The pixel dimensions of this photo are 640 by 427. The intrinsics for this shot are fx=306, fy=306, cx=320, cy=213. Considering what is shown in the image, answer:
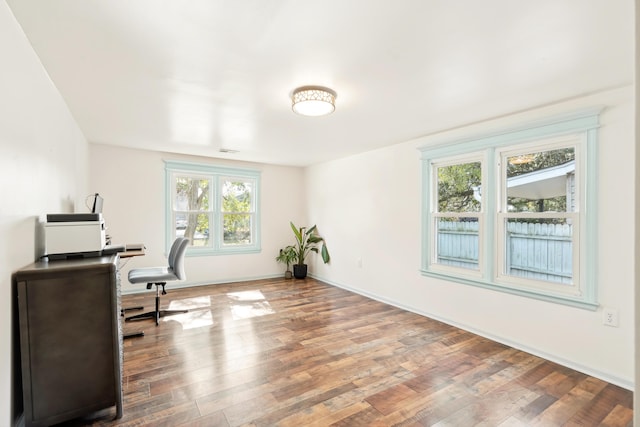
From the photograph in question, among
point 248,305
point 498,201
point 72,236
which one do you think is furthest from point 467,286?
point 72,236

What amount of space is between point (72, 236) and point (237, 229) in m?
3.75

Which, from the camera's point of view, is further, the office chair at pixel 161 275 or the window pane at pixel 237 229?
the window pane at pixel 237 229

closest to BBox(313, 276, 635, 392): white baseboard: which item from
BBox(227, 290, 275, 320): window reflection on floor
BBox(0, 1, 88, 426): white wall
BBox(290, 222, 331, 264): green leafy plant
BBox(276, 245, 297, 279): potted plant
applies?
BBox(227, 290, 275, 320): window reflection on floor

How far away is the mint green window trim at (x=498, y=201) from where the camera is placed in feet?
8.17

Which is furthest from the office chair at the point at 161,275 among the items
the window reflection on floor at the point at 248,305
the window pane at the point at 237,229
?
the window pane at the point at 237,229

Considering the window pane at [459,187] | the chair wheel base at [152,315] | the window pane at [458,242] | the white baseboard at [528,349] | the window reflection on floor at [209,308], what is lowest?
the white baseboard at [528,349]

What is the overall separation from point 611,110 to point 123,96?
4011 mm

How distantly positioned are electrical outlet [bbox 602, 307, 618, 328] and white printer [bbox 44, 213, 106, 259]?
390 centimetres

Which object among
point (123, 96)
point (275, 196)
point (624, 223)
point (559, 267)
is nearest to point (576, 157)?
point (624, 223)

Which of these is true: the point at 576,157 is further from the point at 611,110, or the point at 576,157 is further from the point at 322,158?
the point at 322,158

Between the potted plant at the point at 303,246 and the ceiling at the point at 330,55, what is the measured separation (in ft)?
10.0

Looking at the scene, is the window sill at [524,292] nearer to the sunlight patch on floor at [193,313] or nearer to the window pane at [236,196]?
the sunlight patch on floor at [193,313]

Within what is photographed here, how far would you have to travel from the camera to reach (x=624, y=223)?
233 centimetres

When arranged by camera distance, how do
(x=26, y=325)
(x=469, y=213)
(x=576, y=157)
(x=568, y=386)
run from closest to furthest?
1. (x=26, y=325)
2. (x=568, y=386)
3. (x=576, y=157)
4. (x=469, y=213)
